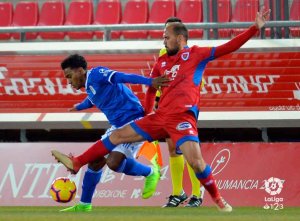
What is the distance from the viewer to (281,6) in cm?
1680

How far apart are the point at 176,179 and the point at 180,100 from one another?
2.47 metres

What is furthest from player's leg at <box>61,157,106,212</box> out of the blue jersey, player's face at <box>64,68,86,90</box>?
player's face at <box>64,68,86,90</box>

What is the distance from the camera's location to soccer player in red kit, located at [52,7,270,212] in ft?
34.1

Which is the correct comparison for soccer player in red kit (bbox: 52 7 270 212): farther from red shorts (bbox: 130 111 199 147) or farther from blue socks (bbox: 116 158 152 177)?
blue socks (bbox: 116 158 152 177)

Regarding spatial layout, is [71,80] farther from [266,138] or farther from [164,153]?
[266,138]

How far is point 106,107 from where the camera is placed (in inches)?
466

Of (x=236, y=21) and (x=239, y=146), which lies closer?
(x=239, y=146)

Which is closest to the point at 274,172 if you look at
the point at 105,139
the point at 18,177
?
the point at 18,177

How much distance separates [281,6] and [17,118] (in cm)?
501

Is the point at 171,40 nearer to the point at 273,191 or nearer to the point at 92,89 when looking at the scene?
the point at 92,89

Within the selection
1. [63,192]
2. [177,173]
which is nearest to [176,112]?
[63,192]

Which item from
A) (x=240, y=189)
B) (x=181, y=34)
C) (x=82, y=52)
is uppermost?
(x=181, y=34)

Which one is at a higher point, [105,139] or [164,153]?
[105,139]

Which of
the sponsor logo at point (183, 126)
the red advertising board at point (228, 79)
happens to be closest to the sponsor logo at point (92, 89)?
the sponsor logo at point (183, 126)
